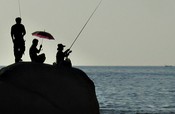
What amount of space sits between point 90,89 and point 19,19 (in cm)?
639

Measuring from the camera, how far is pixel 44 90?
1072cm

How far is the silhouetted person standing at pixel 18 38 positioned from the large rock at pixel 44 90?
6056 millimetres

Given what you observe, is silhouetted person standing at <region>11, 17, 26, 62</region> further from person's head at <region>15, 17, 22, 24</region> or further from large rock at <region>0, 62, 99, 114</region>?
large rock at <region>0, 62, 99, 114</region>

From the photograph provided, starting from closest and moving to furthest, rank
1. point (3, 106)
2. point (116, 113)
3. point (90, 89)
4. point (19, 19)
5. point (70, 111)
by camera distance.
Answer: point (3, 106) → point (70, 111) → point (90, 89) → point (19, 19) → point (116, 113)

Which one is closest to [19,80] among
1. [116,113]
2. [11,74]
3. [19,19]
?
[11,74]

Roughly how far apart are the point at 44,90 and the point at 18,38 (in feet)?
23.2

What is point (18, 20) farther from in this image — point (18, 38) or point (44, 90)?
point (44, 90)

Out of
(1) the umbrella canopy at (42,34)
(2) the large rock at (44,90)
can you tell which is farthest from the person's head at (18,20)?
(2) the large rock at (44,90)

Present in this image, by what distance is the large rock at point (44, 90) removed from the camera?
33.8 feet

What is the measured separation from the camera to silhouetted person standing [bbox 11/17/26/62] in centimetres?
1738

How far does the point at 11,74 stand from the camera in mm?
10617

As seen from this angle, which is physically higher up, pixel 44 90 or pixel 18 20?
pixel 18 20

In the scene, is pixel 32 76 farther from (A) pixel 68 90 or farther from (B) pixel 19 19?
(B) pixel 19 19

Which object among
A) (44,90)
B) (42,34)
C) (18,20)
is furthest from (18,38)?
(44,90)
